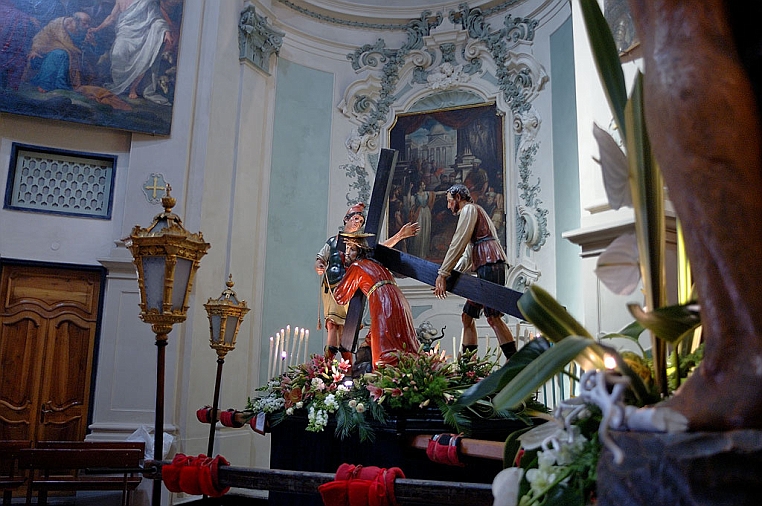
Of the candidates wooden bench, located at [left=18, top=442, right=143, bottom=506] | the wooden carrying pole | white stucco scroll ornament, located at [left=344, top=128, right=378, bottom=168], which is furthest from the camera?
white stucco scroll ornament, located at [left=344, top=128, right=378, bottom=168]

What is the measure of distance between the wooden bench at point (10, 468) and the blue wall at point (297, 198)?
10.4 ft

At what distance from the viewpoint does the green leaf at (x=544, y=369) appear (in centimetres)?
98

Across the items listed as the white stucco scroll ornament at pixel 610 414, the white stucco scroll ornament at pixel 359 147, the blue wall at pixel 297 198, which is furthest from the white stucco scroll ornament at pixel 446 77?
the white stucco scroll ornament at pixel 610 414

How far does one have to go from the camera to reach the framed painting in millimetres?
9430

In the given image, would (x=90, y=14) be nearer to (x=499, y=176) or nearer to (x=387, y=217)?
(x=387, y=217)

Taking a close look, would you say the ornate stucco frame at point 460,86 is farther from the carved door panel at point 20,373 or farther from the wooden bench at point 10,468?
the wooden bench at point 10,468

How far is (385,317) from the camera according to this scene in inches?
157

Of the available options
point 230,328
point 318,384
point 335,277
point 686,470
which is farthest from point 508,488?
point 230,328

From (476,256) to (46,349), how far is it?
5734 mm

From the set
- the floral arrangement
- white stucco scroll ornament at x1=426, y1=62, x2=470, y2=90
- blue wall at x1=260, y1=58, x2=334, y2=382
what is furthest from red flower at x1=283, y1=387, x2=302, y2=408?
white stucco scroll ornament at x1=426, y1=62, x2=470, y2=90

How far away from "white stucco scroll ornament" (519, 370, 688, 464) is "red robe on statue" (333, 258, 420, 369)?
285 centimetres

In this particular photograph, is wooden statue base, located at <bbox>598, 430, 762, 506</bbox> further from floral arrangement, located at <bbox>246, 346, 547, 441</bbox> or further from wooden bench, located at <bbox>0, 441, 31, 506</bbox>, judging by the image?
wooden bench, located at <bbox>0, 441, 31, 506</bbox>

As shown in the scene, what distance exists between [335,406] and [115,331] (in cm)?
508

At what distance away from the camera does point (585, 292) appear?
3273mm
